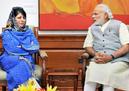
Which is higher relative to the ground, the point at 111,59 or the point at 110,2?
the point at 110,2

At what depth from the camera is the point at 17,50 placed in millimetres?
4184

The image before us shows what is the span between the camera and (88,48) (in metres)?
4.32

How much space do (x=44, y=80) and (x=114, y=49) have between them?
36.9 inches

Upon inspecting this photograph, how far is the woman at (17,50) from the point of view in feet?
13.0

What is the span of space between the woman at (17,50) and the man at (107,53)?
70 centimetres

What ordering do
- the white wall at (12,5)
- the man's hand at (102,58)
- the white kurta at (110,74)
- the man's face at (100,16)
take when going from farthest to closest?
the white wall at (12,5), the man's face at (100,16), the man's hand at (102,58), the white kurta at (110,74)

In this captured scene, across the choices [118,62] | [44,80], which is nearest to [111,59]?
[118,62]

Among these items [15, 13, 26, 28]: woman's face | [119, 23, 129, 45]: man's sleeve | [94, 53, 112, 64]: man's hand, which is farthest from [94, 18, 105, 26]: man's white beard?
[15, 13, 26, 28]: woman's face

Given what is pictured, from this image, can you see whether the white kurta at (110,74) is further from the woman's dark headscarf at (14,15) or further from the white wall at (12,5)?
the white wall at (12,5)

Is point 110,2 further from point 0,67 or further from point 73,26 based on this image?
→ point 0,67

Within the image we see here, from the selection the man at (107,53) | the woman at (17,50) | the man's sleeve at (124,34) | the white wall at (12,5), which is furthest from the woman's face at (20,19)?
the man's sleeve at (124,34)

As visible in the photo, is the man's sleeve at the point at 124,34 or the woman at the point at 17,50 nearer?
the woman at the point at 17,50

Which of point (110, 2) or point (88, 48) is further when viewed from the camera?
point (110, 2)

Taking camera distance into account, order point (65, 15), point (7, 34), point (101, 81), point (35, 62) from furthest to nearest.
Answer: point (65, 15)
point (35, 62)
point (7, 34)
point (101, 81)
